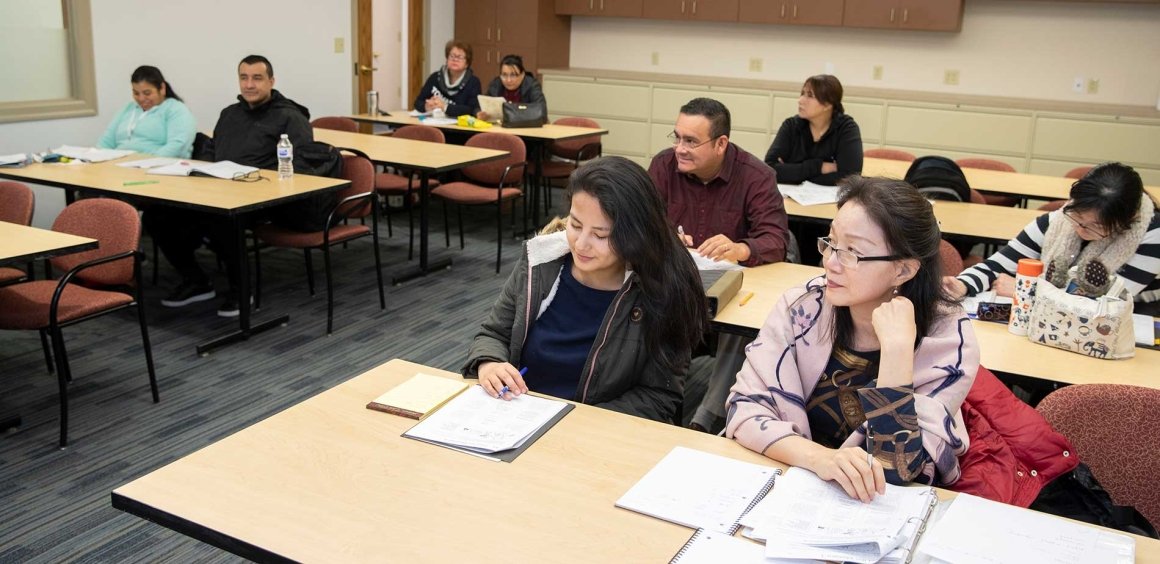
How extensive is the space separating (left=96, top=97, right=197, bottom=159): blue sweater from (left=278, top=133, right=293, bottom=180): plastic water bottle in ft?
3.72

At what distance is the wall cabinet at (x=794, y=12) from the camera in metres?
8.48

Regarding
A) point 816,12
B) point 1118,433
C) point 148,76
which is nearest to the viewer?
point 1118,433

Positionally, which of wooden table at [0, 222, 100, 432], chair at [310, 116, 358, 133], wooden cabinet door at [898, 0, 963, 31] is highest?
wooden cabinet door at [898, 0, 963, 31]

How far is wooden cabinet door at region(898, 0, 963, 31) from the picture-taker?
317 inches

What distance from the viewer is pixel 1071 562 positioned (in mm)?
1452

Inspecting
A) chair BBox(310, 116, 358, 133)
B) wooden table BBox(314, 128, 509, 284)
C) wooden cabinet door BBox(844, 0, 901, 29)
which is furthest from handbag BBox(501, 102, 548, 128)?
wooden cabinet door BBox(844, 0, 901, 29)

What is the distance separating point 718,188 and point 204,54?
16.1 ft

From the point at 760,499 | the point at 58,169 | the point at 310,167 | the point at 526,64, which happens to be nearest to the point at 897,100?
the point at 526,64

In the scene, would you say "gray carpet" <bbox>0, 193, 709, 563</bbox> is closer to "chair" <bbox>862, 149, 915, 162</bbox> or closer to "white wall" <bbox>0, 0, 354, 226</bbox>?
"white wall" <bbox>0, 0, 354, 226</bbox>

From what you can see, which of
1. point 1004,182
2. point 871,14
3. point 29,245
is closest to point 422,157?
point 29,245

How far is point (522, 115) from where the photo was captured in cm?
707

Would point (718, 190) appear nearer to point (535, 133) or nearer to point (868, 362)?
point (868, 362)

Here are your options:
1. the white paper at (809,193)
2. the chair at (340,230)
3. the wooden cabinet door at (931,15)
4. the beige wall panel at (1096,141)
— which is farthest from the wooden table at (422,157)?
the beige wall panel at (1096,141)

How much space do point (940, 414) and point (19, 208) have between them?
12.3ft
